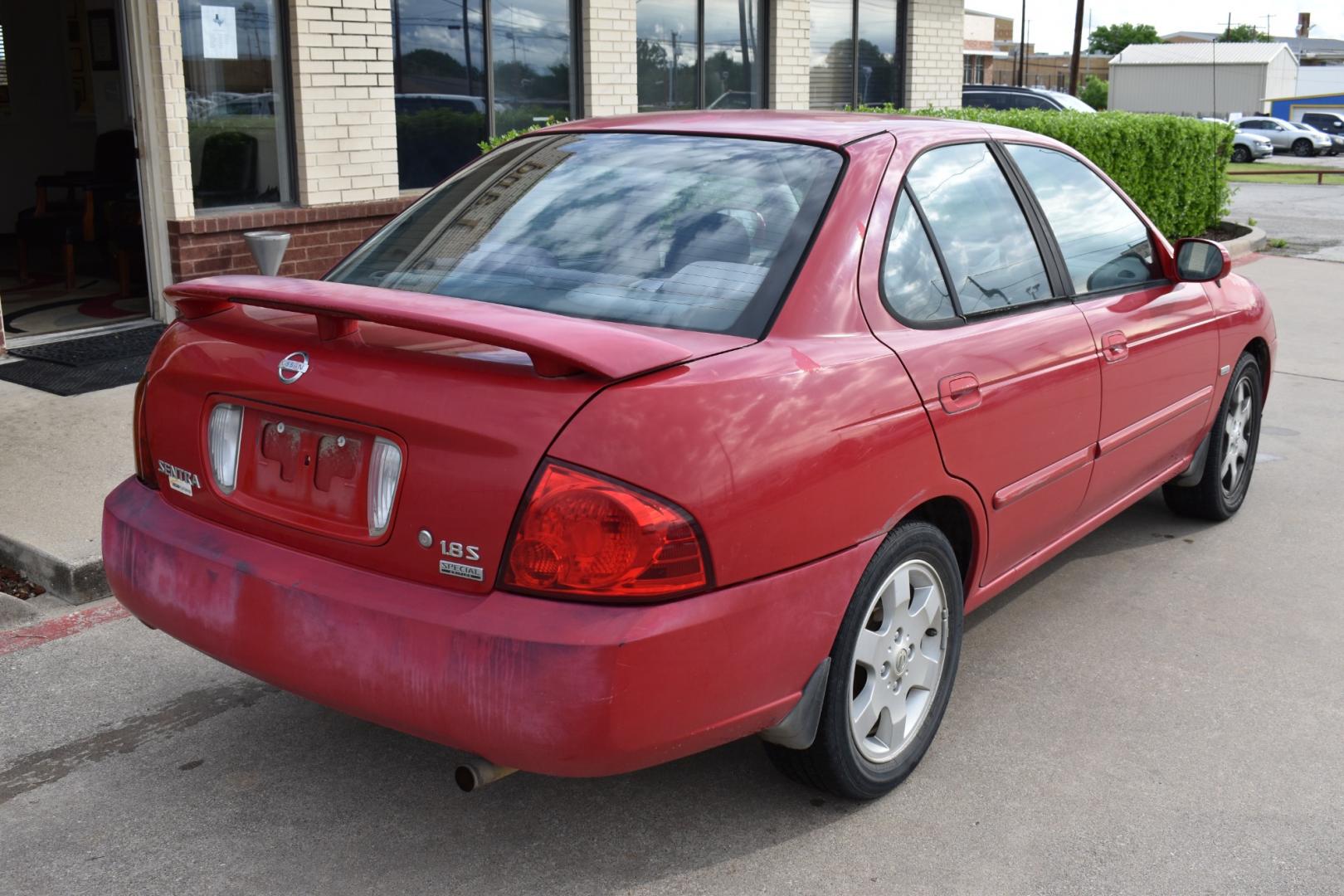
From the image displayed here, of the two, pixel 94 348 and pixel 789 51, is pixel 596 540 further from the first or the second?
pixel 789 51

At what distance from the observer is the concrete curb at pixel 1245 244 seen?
15172 millimetres

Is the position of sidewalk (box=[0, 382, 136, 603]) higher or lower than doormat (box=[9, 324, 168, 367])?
lower

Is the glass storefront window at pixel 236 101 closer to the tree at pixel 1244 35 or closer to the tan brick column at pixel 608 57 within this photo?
the tan brick column at pixel 608 57

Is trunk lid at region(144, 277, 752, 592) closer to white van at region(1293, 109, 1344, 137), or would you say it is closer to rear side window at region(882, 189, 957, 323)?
rear side window at region(882, 189, 957, 323)

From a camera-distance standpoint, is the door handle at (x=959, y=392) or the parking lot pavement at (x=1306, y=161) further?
the parking lot pavement at (x=1306, y=161)

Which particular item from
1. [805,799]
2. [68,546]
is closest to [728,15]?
[68,546]

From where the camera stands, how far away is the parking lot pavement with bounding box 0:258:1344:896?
10.2ft

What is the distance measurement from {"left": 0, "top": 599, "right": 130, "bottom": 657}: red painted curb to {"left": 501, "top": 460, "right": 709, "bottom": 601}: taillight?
7.37 feet

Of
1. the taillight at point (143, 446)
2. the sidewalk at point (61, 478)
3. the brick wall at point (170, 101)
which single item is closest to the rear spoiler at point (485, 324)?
the taillight at point (143, 446)

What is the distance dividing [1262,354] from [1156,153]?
31.6 feet

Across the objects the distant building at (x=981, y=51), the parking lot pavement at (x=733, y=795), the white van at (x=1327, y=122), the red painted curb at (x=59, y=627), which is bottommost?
the parking lot pavement at (x=733, y=795)

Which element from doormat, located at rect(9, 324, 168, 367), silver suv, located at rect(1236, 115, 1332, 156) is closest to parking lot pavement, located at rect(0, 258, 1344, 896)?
doormat, located at rect(9, 324, 168, 367)

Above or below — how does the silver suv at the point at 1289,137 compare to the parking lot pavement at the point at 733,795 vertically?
above

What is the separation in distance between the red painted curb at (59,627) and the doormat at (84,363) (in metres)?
2.71
